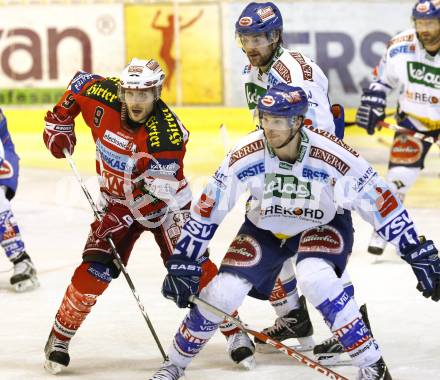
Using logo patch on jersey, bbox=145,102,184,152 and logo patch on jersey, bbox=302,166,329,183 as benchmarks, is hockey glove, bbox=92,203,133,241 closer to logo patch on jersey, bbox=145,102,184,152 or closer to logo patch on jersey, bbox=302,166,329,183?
logo patch on jersey, bbox=145,102,184,152

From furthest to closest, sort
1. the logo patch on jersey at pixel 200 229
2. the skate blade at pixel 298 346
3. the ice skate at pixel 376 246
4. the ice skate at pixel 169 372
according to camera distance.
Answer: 1. the ice skate at pixel 376 246
2. the skate blade at pixel 298 346
3. the ice skate at pixel 169 372
4. the logo patch on jersey at pixel 200 229

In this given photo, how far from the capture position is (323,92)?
542 cm

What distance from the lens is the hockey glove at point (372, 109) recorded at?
24.5 ft

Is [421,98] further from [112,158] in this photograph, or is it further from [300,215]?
[300,215]

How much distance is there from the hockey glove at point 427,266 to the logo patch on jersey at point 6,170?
2896 millimetres

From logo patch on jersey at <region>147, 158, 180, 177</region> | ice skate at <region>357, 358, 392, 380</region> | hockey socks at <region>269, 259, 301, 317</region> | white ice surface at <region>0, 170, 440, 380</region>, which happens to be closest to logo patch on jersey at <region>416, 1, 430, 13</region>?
white ice surface at <region>0, 170, 440, 380</region>

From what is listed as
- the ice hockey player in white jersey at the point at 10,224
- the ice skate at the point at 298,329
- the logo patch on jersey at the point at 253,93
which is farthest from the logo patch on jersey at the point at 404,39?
the ice skate at the point at 298,329

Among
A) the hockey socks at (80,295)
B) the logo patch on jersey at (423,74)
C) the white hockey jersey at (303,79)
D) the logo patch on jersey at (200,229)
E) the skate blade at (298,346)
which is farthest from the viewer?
the logo patch on jersey at (423,74)

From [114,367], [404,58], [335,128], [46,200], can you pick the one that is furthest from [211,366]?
[46,200]

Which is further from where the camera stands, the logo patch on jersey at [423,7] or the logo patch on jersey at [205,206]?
the logo patch on jersey at [423,7]

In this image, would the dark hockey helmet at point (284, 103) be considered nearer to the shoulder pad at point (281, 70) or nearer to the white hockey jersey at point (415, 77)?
the shoulder pad at point (281, 70)

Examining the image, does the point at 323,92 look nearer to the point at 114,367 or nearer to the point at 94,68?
the point at 114,367

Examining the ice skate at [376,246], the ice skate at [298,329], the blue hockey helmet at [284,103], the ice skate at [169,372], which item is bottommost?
the ice skate at [376,246]

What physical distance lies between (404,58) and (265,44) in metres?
2.16
